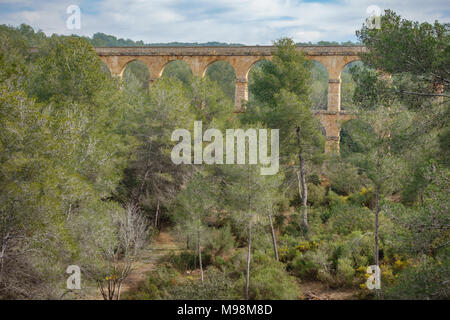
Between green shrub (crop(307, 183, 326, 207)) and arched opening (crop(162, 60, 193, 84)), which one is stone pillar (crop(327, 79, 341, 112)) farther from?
arched opening (crop(162, 60, 193, 84))

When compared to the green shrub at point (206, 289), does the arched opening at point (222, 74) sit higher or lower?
higher

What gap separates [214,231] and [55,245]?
25.6 ft

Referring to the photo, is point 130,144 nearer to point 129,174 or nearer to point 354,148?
point 129,174

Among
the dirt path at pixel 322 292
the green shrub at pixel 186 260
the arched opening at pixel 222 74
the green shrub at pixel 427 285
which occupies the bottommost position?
the dirt path at pixel 322 292

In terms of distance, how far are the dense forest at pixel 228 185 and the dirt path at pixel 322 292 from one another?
169mm

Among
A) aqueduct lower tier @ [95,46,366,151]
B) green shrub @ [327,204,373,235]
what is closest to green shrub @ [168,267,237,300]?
green shrub @ [327,204,373,235]

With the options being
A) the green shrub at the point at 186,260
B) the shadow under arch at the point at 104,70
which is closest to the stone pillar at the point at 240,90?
the shadow under arch at the point at 104,70

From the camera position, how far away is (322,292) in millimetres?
15102

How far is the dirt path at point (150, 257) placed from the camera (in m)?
15.9

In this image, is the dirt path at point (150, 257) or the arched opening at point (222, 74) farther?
the arched opening at point (222, 74)

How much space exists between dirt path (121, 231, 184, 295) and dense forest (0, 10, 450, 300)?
0.46 feet

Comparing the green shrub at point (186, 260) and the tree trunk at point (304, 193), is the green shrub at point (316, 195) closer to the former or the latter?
the tree trunk at point (304, 193)

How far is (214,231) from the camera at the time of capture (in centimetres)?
1769

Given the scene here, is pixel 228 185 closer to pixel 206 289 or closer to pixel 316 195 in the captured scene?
pixel 206 289
